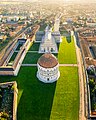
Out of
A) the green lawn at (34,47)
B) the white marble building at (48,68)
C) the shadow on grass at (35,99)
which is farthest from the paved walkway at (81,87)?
the green lawn at (34,47)

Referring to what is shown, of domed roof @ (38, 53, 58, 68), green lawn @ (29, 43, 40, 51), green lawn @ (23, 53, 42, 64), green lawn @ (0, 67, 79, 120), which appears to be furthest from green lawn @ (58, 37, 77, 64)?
domed roof @ (38, 53, 58, 68)

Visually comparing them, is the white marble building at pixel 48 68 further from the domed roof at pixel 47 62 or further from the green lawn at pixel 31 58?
the green lawn at pixel 31 58

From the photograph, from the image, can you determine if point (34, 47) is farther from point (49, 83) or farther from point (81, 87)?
point (81, 87)

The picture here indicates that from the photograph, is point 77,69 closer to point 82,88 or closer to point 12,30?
point 82,88

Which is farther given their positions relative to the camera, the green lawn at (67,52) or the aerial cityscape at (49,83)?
the green lawn at (67,52)

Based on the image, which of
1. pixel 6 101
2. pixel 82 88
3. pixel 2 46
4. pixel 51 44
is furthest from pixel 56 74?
pixel 2 46

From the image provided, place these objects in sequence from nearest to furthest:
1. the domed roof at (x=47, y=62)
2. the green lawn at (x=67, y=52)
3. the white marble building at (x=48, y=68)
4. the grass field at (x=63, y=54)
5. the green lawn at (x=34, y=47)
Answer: the domed roof at (x=47, y=62), the white marble building at (x=48, y=68), the grass field at (x=63, y=54), the green lawn at (x=67, y=52), the green lawn at (x=34, y=47)

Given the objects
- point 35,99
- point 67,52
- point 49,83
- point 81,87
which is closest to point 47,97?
point 35,99
